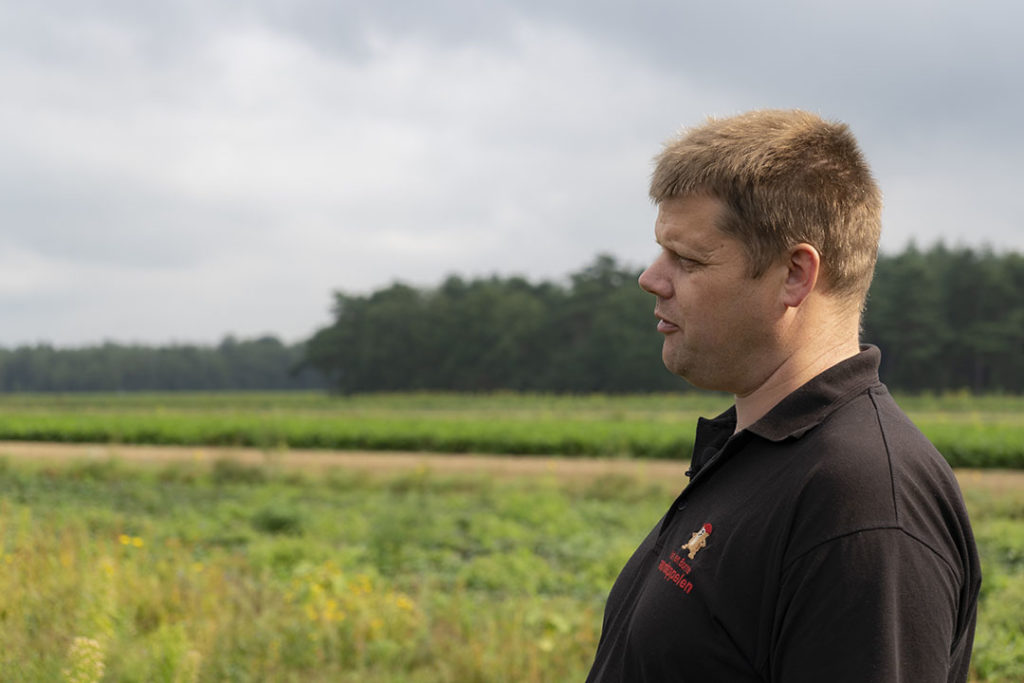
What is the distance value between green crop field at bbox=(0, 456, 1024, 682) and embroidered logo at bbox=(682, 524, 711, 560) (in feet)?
8.39

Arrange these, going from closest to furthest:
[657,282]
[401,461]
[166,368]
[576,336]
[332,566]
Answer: [657,282]
[332,566]
[401,461]
[576,336]
[166,368]

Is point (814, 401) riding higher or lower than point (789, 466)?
higher

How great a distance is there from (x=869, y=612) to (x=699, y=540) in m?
0.35

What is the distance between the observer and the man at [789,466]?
1.31 meters

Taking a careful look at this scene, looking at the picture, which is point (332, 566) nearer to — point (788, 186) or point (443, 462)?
point (788, 186)

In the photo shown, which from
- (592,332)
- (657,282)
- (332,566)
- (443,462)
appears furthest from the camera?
(592,332)

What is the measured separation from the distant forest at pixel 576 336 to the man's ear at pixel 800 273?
5643cm

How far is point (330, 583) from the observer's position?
7180 mm

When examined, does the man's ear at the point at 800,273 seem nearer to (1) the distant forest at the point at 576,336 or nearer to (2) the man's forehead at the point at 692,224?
(2) the man's forehead at the point at 692,224

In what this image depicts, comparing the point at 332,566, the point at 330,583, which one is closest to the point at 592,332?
the point at 332,566

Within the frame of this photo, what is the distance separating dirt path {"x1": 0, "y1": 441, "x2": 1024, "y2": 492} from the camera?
1678cm

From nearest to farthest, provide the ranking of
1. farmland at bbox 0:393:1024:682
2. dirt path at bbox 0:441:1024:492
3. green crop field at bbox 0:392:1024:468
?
1. farmland at bbox 0:393:1024:682
2. dirt path at bbox 0:441:1024:492
3. green crop field at bbox 0:392:1024:468

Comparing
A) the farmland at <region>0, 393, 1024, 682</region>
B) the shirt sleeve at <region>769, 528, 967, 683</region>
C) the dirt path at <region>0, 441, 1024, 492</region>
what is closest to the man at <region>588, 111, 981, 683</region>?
the shirt sleeve at <region>769, 528, 967, 683</region>

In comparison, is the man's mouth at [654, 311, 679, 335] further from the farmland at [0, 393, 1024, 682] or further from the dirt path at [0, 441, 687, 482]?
the dirt path at [0, 441, 687, 482]
